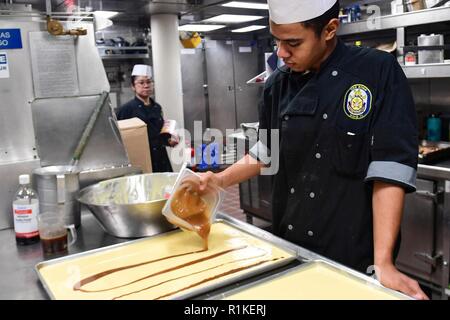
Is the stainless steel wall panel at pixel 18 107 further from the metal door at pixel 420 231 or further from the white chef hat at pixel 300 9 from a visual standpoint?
the metal door at pixel 420 231

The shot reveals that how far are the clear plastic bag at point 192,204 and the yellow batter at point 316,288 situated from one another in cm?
→ 35

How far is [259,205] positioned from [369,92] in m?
3.07

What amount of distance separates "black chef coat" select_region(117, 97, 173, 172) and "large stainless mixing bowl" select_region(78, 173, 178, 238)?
2576mm

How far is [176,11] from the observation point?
566 centimetres

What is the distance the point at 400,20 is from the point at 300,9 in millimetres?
2266

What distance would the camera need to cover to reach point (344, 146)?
1436mm

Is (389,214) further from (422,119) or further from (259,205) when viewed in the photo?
(259,205)

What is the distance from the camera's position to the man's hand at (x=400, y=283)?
1073mm

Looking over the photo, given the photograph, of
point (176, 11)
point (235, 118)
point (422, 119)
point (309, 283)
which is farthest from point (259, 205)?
point (235, 118)

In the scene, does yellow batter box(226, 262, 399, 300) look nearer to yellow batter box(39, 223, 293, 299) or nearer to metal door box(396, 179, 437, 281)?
yellow batter box(39, 223, 293, 299)

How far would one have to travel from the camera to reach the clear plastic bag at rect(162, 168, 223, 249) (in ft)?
4.68

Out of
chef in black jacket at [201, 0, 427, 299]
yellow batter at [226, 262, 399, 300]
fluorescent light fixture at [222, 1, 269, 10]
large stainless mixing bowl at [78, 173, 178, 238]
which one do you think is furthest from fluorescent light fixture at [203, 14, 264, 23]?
yellow batter at [226, 262, 399, 300]

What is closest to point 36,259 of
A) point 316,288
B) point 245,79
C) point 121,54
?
point 316,288

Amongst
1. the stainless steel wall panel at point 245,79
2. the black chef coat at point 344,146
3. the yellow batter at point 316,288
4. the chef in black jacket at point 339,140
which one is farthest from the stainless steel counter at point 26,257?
the stainless steel wall panel at point 245,79
